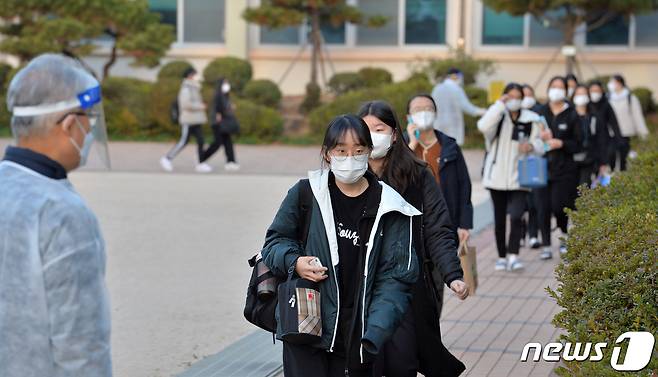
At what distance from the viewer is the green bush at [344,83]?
28.0m

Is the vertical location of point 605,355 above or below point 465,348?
above

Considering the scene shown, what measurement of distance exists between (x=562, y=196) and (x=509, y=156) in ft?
3.51

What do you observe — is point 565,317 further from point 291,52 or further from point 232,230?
point 291,52

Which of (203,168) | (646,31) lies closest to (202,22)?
(646,31)

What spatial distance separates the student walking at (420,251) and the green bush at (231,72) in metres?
22.4

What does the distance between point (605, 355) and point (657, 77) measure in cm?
2606

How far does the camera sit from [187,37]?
105ft

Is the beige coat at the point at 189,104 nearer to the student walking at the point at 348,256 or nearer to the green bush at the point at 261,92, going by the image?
the green bush at the point at 261,92

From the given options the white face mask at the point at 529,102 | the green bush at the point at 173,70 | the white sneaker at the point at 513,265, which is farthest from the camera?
the green bush at the point at 173,70

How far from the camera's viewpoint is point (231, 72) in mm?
28391

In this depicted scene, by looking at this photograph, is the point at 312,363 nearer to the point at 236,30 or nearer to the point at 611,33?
the point at 611,33

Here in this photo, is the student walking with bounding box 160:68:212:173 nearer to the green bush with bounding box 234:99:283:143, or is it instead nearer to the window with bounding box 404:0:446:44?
the green bush with bounding box 234:99:283:143

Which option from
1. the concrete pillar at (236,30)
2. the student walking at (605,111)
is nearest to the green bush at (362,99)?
the concrete pillar at (236,30)

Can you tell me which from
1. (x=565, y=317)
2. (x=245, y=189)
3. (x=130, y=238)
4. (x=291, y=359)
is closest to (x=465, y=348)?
(x=565, y=317)
